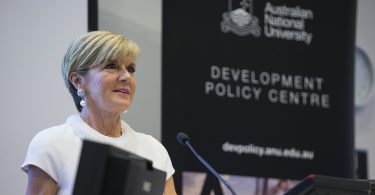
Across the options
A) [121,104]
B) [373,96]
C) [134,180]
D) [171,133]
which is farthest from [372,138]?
[134,180]

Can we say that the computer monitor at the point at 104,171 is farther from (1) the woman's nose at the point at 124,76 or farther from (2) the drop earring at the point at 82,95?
(2) the drop earring at the point at 82,95

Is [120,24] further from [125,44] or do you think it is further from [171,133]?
[125,44]

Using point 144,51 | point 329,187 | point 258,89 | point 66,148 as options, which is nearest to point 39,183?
point 66,148

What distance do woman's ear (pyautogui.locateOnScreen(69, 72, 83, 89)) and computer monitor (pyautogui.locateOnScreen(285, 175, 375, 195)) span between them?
3.31 ft

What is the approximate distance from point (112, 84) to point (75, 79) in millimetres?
169

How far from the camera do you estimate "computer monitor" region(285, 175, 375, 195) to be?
2230 mm

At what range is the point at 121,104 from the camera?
279cm

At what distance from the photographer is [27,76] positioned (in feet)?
11.7

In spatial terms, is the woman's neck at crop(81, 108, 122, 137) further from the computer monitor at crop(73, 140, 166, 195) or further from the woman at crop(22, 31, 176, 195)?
the computer monitor at crop(73, 140, 166, 195)

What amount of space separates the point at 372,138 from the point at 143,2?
7.73 ft

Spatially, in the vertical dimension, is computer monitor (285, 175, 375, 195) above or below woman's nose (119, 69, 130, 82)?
below

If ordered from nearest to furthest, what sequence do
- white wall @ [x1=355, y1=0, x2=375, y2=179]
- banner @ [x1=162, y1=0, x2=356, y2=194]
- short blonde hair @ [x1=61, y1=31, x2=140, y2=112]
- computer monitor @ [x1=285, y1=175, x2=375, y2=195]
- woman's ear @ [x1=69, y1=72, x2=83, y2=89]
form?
computer monitor @ [x1=285, y1=175, x2=375, y2=195]
short blonde hair @ [x1=61, y1=31, x2=140, y2=112]
woman's ear @ [x1=69, y1=72, x2=83, y2=89]
banner @ [x1=162, y1=0, x2=356, y2=194]
white wall @ [x1=355, y1=0, x2=375, y2=179]

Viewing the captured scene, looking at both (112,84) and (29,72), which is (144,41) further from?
(112,84)

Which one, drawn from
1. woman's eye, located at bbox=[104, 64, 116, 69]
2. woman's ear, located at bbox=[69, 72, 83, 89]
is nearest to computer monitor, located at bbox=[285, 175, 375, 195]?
woman's eye, located at bbox=[104, 64, 116, 69]
